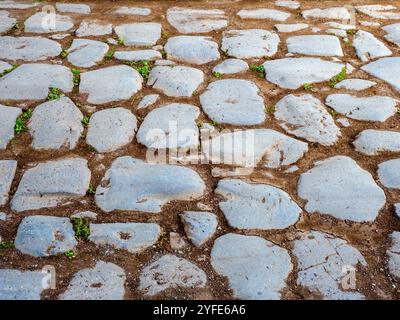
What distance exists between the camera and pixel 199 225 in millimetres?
2057

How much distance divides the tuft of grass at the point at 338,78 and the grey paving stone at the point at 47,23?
2.22 m

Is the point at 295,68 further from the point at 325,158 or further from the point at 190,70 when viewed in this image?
the point at 325,158

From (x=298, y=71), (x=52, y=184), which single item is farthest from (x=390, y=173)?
(x=52, y=184)

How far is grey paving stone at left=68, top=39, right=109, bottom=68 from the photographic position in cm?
328

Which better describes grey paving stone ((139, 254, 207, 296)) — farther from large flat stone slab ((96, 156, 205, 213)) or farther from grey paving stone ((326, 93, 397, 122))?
grey paving stone ((326, 93, 397, 122))

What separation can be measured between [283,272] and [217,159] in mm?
786

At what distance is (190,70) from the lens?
318 cm

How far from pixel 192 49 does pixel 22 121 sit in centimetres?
140

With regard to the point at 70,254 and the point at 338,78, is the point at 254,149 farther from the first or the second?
the point at 70,254

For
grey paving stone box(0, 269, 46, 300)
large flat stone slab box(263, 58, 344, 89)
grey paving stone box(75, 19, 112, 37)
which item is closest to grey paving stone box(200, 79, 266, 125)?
large flat stone slab box(263, 58, 344, 89)

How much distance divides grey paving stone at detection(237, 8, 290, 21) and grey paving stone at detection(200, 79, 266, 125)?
119 cm

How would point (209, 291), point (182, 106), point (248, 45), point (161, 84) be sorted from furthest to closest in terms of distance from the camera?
1. point (248, 45)
2. point (161, 84)
3. point (182, 106)
4. point (209, 291)

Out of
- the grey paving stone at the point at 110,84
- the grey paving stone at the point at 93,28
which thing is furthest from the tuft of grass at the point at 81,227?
the grey paving stone at the point at 93,28

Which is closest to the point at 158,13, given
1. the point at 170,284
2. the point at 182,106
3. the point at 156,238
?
the point at 182,106
